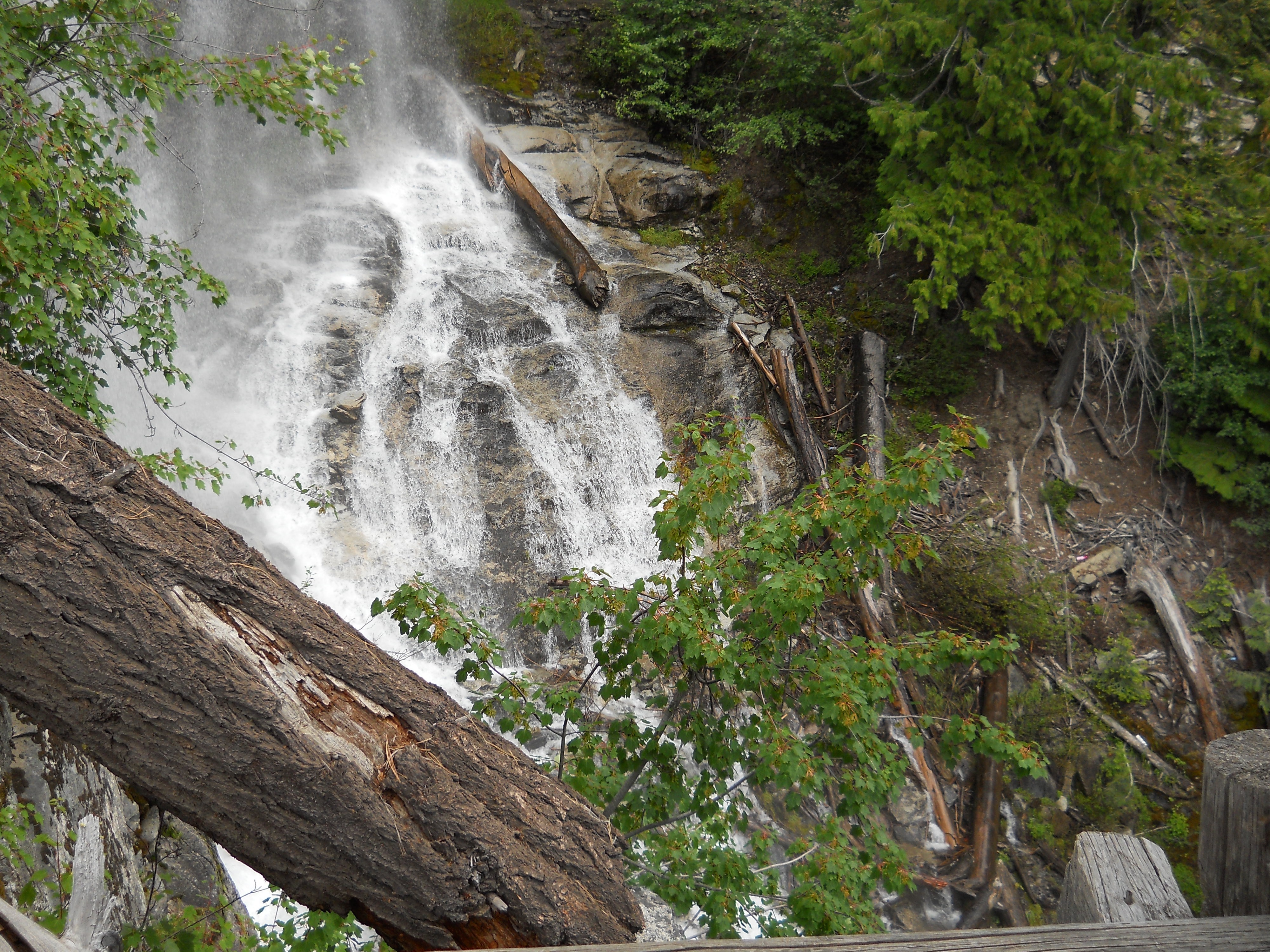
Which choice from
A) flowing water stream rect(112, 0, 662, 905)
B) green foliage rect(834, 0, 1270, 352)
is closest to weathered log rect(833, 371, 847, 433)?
green foliage rect(834, 0, 1270, 352)

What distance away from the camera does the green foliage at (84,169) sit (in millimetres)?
3102

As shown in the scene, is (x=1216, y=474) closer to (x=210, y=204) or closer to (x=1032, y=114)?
(x=1032, y=114)

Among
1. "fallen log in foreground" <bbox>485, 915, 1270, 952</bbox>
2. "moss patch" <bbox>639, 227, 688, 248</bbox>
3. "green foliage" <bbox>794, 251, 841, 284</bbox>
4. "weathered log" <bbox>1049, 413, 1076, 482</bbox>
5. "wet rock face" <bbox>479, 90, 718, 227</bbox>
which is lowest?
"fallen log in foreground" <bbox>485, 915, 1270, 952</bbox>

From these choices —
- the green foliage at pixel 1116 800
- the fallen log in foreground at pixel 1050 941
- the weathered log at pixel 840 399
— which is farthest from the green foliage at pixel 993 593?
the fallen log in foreground at pixel 1050 941

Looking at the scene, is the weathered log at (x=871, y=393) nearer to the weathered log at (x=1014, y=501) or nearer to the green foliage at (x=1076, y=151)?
the green foliage at (x=1076, y=151)

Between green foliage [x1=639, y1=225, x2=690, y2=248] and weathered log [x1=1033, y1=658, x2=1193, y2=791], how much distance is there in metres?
7.38

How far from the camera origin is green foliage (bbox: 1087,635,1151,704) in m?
7.61

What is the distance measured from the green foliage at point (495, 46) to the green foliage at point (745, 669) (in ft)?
40.9

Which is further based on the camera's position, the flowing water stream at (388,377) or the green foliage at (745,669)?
the flowing water stream at (388,377)

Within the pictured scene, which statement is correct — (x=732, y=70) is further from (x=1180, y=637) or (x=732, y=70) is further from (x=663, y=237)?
(x=1180, y=637)

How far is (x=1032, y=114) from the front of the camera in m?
7.21

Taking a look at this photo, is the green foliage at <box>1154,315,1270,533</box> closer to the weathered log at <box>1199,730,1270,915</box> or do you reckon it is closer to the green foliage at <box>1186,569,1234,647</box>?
the green foliage at <box>1186,569,1234,647</box>

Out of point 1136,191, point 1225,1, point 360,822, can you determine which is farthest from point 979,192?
point 360,822

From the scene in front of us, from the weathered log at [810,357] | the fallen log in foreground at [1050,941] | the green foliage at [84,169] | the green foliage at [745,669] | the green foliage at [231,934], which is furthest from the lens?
the weathered log at [810,357]
